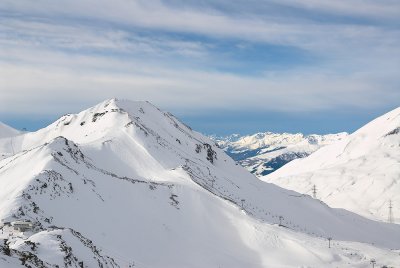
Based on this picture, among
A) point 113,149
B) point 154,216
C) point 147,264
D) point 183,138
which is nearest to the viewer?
point 147,264

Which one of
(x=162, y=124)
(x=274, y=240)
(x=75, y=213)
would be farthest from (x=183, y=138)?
(x=75, y=213)

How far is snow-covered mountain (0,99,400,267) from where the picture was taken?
73081mm

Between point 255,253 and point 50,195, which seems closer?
point 50,195

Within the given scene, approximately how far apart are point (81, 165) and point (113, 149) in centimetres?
2982

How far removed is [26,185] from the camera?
84.4 meters

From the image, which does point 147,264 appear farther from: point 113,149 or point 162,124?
point 162,124

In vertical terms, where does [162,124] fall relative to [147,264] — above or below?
above

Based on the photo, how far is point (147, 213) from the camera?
10262cm

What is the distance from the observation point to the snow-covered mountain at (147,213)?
73.1 meters

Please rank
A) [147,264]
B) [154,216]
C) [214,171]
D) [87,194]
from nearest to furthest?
[147,264] → [87,194] → [154,216] → [214,171]

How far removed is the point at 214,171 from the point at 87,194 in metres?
65.5

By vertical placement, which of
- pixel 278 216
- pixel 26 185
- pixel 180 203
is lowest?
pixel 278 216

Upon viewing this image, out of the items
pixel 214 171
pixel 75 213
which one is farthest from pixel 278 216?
pixel 75 213

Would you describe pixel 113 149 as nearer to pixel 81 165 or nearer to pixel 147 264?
pixel 81 165
